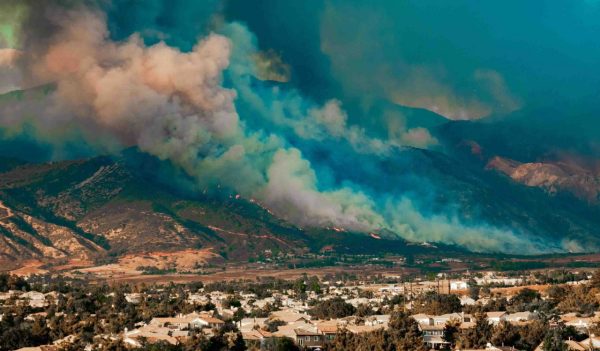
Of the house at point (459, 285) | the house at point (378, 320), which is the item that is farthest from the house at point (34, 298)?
the house at point (459, 285)

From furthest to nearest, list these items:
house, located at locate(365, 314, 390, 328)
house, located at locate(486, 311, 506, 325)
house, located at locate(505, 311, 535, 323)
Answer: house, located at locate(486, 311, 506, 325) → house, located at locate(365, 314, 390, 328) → house, located at locate(505, 311, 535, 323)

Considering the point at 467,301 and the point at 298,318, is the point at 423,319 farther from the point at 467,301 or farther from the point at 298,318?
the point at 467,301

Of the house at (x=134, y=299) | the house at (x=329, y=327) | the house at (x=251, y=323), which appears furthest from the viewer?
the house at (x=134, y=299)

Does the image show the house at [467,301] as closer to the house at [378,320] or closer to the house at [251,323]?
the house at [378,320]

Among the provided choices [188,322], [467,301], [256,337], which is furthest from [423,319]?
[467,301]

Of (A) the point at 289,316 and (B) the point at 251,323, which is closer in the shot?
(B) the point at 251,323

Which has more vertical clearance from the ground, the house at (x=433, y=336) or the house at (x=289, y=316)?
the house at (x=289, y=316)

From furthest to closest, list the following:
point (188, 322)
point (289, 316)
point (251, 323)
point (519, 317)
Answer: point (289, 316) < point (251, 323) < point (519, 317) < point (188, 322)

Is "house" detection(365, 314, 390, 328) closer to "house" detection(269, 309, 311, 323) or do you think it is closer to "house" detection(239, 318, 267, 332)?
"house" detection(269, 309, 311, 323)

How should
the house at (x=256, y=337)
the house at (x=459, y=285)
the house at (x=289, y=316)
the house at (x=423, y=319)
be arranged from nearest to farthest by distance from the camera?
the house at (x=256, y=337) < the house at (x=423, y=319) < the house at (x=289, y=316) < the house at (x=459, y=285)

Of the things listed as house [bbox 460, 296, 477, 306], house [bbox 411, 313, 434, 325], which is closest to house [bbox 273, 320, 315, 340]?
house [bbox 411, 313, 434, 325]

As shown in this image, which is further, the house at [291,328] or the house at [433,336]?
the house at [291,328]

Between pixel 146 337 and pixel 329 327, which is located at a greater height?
pixel 329 327

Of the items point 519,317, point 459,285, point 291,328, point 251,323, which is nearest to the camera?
point 291,328
